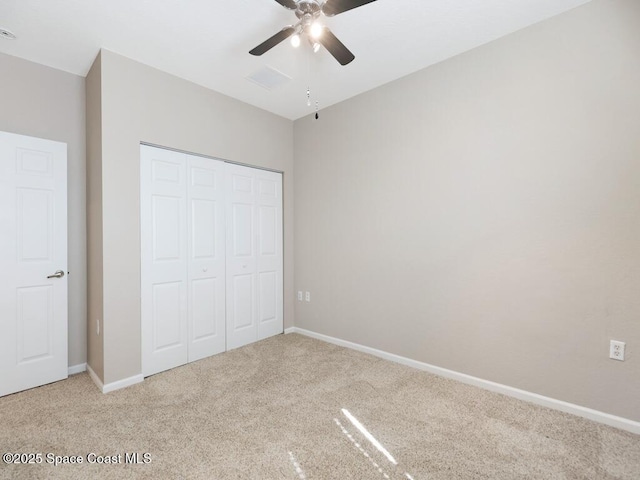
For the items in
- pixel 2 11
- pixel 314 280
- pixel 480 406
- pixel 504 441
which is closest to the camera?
pixel 504 441

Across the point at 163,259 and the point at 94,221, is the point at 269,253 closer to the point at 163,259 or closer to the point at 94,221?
the point at 163,259

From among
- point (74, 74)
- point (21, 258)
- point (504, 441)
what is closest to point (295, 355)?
point (504, 441)

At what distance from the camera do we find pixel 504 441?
6.01ft

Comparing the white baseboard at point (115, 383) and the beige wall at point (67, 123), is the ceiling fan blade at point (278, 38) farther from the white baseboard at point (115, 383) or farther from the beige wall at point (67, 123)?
the white baseboard at point (115, 383)

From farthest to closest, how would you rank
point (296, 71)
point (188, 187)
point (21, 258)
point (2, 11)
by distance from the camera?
point (188, 187), point (296, 71), point (21, 258), point (2, 11)

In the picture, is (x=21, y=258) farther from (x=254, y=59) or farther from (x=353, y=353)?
(x=353, y=353)

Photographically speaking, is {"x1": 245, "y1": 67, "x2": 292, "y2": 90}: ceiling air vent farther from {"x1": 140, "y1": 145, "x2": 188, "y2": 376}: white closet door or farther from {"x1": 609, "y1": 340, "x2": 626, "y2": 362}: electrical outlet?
{"x1": 609, "y1": 340, "x2": 626, "y2": 362}: electrical outlet

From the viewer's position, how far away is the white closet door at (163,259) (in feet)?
8.93

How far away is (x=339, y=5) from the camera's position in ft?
5.55

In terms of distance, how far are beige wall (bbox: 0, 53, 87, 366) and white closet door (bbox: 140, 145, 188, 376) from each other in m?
0.67

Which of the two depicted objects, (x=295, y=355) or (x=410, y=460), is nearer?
(x=410, y=460)

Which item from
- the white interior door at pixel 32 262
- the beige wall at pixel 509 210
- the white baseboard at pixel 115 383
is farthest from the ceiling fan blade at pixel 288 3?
the white baseboard at pixel 115 383

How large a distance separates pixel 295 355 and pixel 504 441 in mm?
1930

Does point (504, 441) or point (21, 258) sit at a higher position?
point (21, 258)
